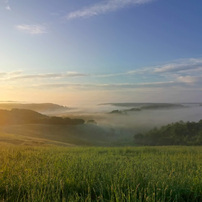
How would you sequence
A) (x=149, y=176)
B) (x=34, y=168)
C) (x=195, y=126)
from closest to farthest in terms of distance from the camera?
(x=149, y=176)
(x=34, y=168)
(x=195, y=126)

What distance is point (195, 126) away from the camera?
62.5 metres

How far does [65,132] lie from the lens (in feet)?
254

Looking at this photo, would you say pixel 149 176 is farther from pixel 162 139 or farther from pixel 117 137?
pixel 117 137

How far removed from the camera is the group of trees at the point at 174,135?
5843 cm

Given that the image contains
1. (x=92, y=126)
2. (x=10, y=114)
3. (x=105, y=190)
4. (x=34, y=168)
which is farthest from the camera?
(x=92, y=126)

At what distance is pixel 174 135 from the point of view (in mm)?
62469

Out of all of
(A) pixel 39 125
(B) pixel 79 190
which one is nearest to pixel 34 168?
(B) pixel 79 190

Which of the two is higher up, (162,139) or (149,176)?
(149,176)

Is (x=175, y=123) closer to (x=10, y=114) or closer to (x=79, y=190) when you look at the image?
(x=10, y=114)

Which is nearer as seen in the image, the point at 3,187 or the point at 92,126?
the point at 3,187

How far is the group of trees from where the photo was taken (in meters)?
58.4

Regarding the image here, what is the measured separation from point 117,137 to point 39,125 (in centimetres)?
2447

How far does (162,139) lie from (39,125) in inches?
1450

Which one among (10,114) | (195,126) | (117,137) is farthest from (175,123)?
(10,114)
